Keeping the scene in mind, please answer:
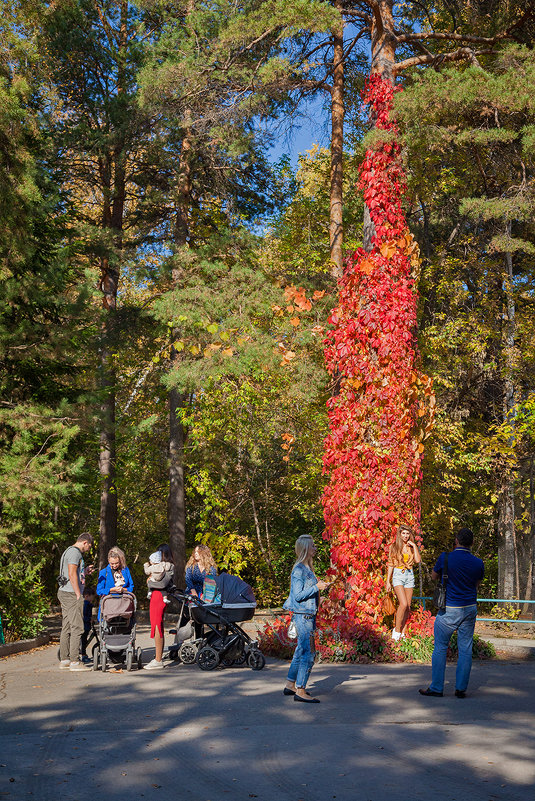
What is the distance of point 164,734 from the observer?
720cm

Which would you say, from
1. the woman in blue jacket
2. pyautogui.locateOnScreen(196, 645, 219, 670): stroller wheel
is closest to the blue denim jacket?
pyautogui.locateOnScreen(196, 645, 219, 670): stroller wheel

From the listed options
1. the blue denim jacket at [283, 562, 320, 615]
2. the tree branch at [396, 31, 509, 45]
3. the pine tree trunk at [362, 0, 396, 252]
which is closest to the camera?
the blue denim jacket at [283, 562, 320, 615]

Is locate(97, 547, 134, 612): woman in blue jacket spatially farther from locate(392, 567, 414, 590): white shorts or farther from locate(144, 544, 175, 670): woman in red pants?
locate(392, 567, 414, 590): white shorts

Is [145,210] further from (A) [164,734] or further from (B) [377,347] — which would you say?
(A) [164,734]

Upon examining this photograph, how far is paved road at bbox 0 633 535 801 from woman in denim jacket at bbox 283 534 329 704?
238 millimetres

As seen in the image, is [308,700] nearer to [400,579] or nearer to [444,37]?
[400,579]

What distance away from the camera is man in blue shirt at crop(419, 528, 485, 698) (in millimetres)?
8914

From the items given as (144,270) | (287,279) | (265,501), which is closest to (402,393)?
(287,279)

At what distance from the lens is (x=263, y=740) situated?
Answer: 697 cm

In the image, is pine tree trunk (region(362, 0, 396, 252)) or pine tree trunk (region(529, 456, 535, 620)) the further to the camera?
pine tree trunk (region(529, 456, 535, 620))

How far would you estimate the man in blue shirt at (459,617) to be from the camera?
8.91 m

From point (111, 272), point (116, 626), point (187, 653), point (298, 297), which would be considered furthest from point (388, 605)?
point (111, 272)

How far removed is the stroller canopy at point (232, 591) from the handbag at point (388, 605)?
6.95ft

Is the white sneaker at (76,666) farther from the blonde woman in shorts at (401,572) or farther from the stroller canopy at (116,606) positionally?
the blonde woman in shorts at (401,572)
